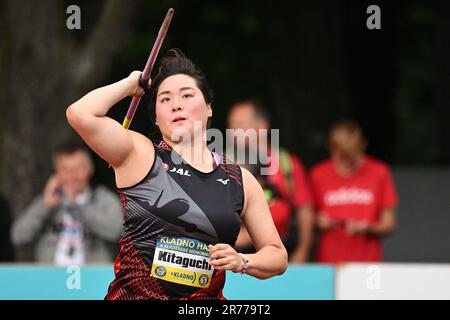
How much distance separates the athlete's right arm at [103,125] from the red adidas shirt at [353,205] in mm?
5081

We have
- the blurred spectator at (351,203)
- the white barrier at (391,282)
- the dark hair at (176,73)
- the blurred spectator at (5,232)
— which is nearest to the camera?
the dark hair at (176,73)

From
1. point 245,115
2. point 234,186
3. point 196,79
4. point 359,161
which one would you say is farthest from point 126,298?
point 359,161

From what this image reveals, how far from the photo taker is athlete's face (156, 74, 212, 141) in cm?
511

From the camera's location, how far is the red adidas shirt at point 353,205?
32.0 ft

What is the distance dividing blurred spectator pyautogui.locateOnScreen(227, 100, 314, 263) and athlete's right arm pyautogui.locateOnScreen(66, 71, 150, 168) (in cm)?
321

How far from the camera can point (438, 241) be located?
43.2ft

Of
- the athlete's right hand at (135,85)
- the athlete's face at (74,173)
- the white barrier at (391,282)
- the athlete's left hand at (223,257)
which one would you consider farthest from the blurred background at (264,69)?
the athlete's left hand at (223,257)

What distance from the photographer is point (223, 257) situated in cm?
483

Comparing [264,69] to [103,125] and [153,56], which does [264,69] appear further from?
[103,125]

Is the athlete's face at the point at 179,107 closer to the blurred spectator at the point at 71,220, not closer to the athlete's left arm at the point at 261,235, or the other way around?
the athlete's left arm at the point at 261,235

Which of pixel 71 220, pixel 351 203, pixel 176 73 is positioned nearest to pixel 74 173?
pixel 71 220

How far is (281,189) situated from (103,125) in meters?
4.24
